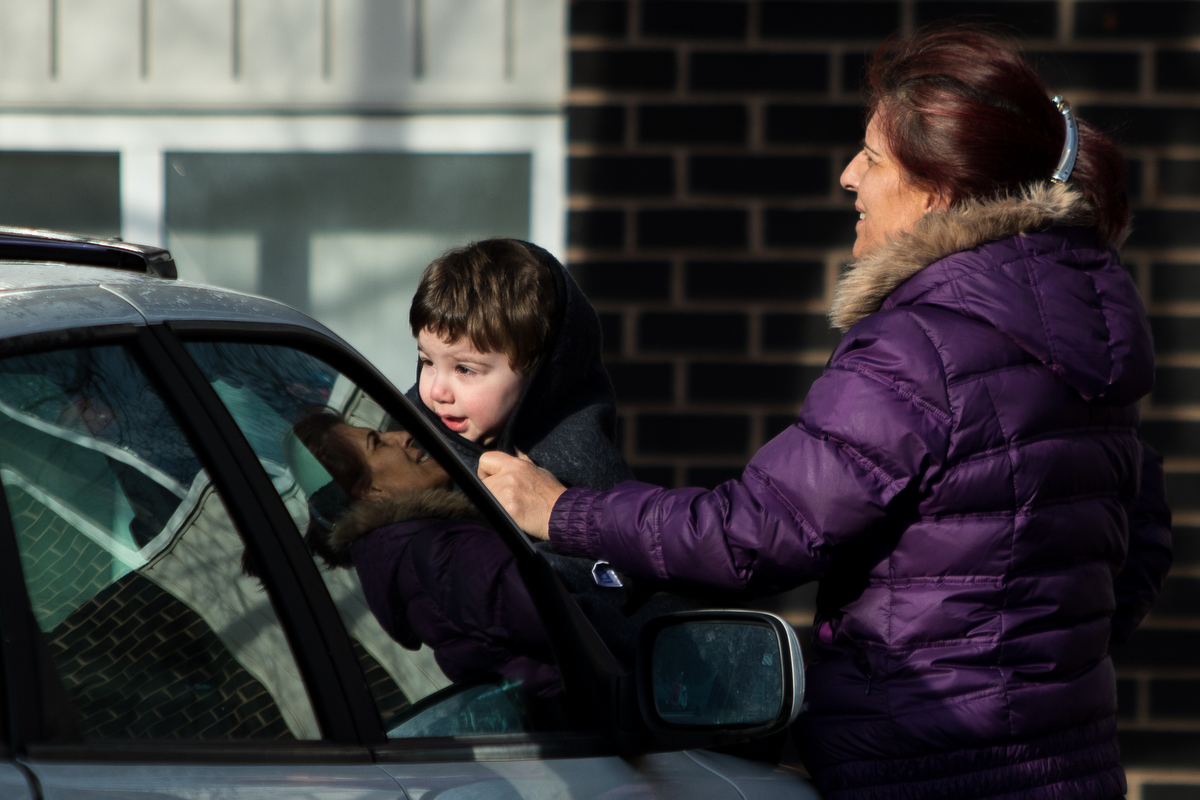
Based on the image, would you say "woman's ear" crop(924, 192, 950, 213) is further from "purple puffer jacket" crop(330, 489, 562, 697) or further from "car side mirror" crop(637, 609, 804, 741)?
"purple puffer jacket" crop(330, 489, 562, 697)

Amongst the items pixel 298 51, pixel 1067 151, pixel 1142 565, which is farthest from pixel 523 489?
pixel 298 51

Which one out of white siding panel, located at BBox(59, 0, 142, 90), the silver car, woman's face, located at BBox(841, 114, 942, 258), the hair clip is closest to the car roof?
the silver car

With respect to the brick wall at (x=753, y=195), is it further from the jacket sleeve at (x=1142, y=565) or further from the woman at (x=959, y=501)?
the woman at (x=959, y=501)

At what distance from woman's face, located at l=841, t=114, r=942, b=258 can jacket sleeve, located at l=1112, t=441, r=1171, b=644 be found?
0.69m

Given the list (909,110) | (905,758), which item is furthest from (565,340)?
(905,758)

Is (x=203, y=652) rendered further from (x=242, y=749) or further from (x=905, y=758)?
(x=905, y=758)

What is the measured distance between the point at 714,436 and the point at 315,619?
266cm

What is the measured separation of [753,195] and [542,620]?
8.21 ft

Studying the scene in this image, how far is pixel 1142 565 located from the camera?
220 centimetres

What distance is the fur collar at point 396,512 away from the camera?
127cm

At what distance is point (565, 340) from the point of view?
235cm

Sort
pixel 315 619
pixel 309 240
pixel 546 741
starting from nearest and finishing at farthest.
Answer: pixel 315 619, pixel 546 741, pixel 309 240

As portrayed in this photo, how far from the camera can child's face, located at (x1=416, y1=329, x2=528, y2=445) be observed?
2.30 m

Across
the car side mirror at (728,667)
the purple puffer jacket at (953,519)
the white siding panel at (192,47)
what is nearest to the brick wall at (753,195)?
the white siding panel at (192,47)
